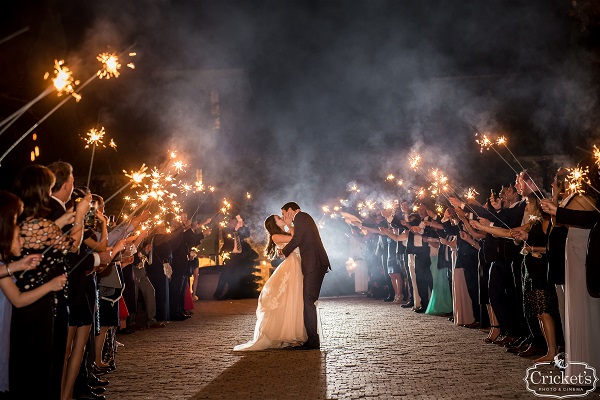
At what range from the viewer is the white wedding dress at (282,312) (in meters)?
9.95

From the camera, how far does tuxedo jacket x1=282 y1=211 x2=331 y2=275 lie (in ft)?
33.8

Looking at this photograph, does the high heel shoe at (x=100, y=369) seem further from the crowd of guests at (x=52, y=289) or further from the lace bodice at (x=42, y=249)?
the lace bodice at (x=42, y=249)

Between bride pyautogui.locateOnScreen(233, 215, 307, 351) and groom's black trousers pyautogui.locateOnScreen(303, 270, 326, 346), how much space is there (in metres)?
0.18

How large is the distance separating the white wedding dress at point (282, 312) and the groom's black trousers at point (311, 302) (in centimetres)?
18

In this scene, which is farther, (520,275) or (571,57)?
(571,57)

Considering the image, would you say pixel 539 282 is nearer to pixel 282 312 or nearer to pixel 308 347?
pixel 308 347

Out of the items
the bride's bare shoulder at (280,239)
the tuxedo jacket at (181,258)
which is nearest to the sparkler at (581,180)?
the bride's bare shoulder at (280,239)

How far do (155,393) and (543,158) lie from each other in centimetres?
2337

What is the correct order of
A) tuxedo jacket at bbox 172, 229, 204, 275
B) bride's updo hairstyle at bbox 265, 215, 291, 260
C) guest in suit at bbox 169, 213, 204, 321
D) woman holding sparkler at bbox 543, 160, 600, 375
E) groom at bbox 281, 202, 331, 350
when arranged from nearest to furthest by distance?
woman holding sparkler at bbox 543, 160, 600, 375
groom at bbox 281, 202, 331, 350
bride's updo hairstyle at bbox 265, 215, 291, 260
guest in suit at bbox 169, 213, 204, 321
tuxedo jacket at bbox 172, 229, 204, 275

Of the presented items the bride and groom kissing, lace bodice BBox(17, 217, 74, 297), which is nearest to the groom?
the bride and groom kissing

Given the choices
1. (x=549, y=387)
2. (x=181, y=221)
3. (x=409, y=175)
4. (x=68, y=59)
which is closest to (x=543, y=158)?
(x=409, y=175)

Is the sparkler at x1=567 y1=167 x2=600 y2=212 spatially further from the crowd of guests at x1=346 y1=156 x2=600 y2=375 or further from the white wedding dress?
the white wedding dress

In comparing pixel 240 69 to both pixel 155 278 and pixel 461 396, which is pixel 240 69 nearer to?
pixel 155 278

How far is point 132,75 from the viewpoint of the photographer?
2756 cm
